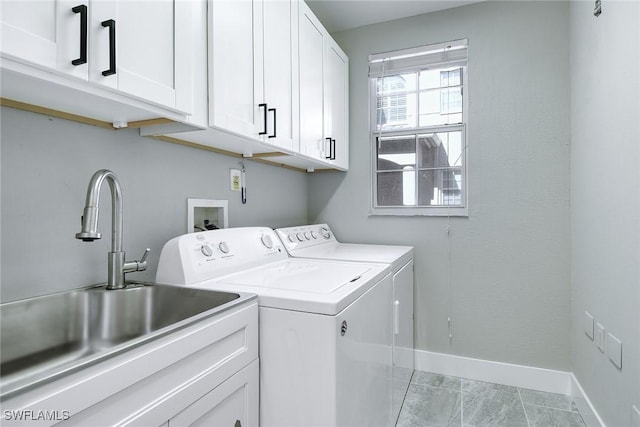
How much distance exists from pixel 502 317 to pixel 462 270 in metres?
0.40

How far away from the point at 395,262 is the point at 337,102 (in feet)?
4.21

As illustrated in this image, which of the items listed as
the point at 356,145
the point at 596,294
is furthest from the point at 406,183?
the point at 596,294

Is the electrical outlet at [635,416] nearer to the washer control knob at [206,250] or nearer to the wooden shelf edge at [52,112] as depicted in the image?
the washer control knob at [206,250]

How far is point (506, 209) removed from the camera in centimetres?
236

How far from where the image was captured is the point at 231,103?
1.34m

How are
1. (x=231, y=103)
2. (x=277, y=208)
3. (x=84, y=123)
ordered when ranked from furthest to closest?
(x=277, y=208) < (x=231, y=103) < (x=84, y=123)

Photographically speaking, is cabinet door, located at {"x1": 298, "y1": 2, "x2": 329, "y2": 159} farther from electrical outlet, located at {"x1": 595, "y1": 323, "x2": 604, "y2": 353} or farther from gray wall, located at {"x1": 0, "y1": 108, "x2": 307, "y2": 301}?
electrical outlet, located at {"x1": 595, "y1": 323, "x2": 604, "y2": 353}

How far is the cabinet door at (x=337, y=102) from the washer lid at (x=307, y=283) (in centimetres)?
94

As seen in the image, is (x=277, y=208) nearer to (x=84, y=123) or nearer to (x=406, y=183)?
(x=406, y=183)

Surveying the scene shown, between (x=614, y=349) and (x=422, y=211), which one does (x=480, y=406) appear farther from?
(x=422, y=211)

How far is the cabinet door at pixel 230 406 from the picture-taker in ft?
2.91

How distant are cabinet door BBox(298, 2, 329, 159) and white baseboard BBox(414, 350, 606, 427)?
1.71 metres

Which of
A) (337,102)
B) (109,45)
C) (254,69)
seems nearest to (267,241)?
(254,69)

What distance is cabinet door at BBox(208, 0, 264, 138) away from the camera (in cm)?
125
